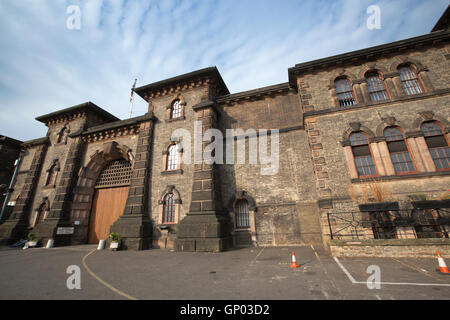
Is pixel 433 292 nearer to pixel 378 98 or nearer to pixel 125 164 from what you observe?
pixel 378 98

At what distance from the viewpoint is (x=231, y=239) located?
1073 cm

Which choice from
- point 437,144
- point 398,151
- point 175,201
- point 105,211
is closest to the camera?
point 437,144

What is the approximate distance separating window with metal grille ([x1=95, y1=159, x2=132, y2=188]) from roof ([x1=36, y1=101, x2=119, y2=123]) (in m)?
5.08

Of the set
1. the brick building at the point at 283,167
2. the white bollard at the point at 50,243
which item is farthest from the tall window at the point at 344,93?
the white bollard at the point at 50,243

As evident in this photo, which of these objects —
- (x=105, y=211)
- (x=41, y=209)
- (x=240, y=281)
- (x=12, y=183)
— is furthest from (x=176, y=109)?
(x=12, y=183)

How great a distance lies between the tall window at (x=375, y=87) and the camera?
1011 centimetres

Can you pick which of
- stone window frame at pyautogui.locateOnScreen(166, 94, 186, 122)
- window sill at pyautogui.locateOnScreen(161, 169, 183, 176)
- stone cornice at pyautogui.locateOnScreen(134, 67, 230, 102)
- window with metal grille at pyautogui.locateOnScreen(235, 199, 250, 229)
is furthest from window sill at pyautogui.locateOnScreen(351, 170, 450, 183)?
stone window frame at pyautogui.locateOnScreen(166, 94, 186, 122)

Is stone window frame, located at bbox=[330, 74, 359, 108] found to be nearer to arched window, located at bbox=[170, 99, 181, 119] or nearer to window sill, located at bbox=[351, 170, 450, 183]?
window sill, located at bbox=[351, 170, 450, 183]

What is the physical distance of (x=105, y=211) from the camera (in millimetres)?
14680

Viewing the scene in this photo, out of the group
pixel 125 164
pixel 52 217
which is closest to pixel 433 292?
pixel 125 164

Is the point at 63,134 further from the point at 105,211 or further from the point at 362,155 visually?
the point at 362,155

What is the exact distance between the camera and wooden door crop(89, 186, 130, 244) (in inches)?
563

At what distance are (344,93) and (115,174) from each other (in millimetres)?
16929

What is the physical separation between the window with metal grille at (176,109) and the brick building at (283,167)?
0.08m
